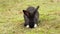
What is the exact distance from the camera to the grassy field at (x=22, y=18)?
406 inches

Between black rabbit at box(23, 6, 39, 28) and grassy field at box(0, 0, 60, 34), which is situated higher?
black rabbit at box(23, 6, 39, 28)

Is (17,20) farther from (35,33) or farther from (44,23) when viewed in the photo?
(35,33)

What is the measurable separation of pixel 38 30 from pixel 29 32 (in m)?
0.38

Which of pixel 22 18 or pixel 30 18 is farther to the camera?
pixel 22 18

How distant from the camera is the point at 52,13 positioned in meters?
13.1

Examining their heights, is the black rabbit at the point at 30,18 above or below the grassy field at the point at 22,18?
above

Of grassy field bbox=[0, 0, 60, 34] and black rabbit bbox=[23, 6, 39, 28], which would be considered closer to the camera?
grassy field bbox=[0, 0, 60, 34]

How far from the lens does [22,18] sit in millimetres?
12430

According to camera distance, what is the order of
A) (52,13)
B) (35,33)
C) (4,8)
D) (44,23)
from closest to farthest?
(35,33)
(44,23)
(52,13)
(4,8)

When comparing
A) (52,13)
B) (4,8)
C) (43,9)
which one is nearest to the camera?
(52,13)

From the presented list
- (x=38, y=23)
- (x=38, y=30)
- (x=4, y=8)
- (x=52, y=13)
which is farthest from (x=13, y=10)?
(x=38, y=30)

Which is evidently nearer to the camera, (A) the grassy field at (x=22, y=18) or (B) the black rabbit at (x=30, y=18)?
(A) the grassy field at (x=22, y=18)

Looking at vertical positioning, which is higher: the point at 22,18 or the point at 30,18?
the point at 30,18

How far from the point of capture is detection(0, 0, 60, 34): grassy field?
33.8 ft
